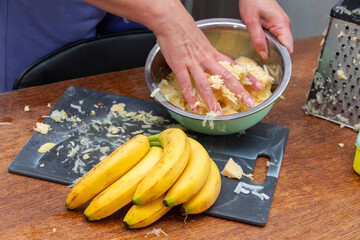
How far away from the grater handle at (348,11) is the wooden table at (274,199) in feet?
1.36

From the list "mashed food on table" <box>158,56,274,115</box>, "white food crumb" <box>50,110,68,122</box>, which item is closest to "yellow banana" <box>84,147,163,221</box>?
"mashed food on table" <box>158,56,274,115</box>

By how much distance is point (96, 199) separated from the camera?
1.23m

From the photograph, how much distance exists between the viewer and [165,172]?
1.19m

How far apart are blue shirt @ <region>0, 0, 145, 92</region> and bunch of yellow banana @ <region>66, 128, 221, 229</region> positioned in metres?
0.82

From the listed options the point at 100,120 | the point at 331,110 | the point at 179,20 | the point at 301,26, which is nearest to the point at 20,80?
the point at 100,120

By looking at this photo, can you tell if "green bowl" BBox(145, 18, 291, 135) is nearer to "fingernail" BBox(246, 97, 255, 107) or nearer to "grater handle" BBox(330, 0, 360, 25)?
"fingernail" BBox(246, 97, 255, 107)

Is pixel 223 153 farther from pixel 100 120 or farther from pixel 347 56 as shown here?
pixel 347 56

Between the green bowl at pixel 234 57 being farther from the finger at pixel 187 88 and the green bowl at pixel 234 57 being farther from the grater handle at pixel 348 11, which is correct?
the grater handle at pixel 348 11

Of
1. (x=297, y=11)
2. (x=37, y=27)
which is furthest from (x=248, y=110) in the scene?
(x=297, y=11)

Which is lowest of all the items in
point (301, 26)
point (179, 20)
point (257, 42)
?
point (301, 26)

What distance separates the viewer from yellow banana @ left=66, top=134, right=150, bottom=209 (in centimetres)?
124

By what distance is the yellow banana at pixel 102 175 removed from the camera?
1.24 m

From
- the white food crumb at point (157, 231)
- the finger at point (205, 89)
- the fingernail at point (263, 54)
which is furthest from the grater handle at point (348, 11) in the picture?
the white food crumb at point (157, 231)

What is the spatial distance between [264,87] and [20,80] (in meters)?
1.01
